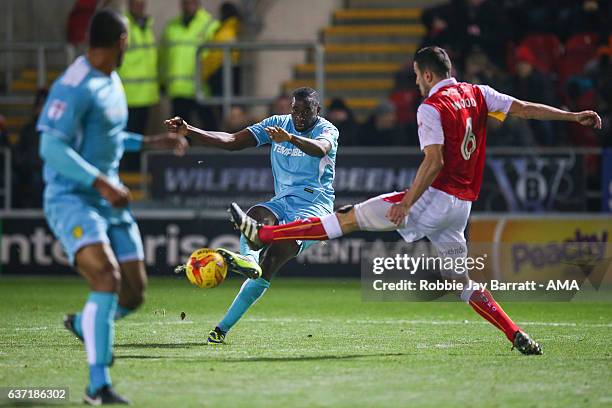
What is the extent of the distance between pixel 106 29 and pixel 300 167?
3535 mm

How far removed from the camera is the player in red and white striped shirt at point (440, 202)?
9.27 meters

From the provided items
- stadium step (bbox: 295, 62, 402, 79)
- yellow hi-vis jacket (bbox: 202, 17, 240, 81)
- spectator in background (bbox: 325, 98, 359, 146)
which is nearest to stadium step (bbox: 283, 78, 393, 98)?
stadium step (bbox: 295, 62, 402, 79)

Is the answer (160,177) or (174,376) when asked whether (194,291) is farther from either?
(174,376)

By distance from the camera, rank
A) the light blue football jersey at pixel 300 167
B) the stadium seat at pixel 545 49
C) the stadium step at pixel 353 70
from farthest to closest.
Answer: the stadium step at pixel 353 70, the stadium seat at pixel 545 49, the light blue football jersey at pixel 300 167

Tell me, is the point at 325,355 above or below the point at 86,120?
below

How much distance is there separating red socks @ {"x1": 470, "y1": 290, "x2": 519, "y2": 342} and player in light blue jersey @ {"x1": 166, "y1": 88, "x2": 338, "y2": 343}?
1.56 metres

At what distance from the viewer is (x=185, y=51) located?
758 inches

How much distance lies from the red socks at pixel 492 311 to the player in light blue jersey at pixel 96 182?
2930 mm

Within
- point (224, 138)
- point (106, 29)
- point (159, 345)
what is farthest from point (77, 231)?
point (224, 138)

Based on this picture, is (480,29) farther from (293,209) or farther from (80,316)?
(80,316)

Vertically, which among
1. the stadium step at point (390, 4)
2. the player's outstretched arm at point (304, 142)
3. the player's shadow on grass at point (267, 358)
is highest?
the stadium step at point (390, 4)

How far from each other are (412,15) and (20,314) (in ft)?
36.5

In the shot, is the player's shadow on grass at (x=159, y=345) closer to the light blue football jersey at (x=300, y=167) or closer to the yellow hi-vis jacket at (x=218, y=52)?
the light blue football jersey at (x=300, y=167)

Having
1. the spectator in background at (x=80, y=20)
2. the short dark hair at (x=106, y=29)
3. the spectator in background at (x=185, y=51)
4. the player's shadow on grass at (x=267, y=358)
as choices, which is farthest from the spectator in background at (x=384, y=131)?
the short dark hair at (x=106, y=29)
